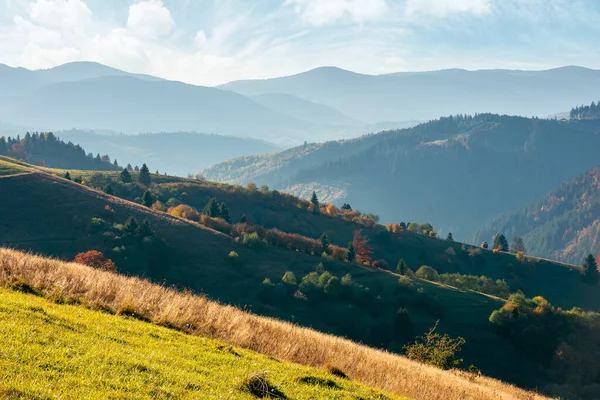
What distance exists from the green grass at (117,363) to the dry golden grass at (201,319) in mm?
1682

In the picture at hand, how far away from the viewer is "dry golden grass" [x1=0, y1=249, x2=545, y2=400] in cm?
2031

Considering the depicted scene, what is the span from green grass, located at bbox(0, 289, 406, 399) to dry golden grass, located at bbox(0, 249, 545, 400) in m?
1.68

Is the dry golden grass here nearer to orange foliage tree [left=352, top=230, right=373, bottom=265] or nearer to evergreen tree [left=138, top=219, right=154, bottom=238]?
evergreen tree [left=138, top=219, right=154, bottom=238]

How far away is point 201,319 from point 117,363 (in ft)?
28.7

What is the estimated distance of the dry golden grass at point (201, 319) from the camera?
20.3 meters

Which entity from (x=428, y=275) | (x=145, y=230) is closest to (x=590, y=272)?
(x=428, y=275)

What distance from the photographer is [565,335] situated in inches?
4441

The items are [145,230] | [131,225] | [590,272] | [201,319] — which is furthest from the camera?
[590,272]

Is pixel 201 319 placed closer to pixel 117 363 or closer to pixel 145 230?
pixel 117 363

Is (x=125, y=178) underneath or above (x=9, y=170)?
above

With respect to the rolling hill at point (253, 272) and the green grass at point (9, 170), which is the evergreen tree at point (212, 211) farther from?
the green grass at point (9, 170)

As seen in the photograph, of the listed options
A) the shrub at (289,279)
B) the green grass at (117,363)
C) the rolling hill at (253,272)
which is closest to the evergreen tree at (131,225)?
the rolling hill at (253,272)

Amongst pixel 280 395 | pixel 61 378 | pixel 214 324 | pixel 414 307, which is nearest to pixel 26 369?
pixel 61 378

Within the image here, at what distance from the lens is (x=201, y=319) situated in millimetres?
21609
